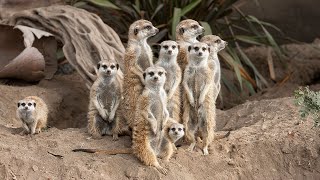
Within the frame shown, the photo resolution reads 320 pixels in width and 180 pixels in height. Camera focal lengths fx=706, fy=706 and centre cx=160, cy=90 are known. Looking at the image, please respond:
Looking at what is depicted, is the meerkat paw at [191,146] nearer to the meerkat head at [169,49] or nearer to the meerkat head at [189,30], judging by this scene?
the meerkat head at [169,49]

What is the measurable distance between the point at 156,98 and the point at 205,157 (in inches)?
21.2

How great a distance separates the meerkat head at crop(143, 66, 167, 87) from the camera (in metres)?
4.52

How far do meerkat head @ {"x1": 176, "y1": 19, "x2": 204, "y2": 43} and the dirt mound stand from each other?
0.76 m

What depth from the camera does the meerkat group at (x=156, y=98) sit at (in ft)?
15.0

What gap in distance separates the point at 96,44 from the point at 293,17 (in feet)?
12.3

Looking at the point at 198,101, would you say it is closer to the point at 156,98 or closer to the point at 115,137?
the point at 156,98

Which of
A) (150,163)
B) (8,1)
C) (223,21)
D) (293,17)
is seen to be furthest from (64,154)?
(293,17)

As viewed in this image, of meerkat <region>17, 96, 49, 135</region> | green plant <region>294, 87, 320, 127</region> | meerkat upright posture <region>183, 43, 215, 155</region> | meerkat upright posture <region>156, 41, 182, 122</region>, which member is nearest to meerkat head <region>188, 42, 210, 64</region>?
meerkat upright posture <region>183, 43, 215, 155</region>

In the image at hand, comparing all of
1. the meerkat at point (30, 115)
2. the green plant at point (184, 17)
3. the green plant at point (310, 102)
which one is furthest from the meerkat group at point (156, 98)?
the green plant at point (184, 17)

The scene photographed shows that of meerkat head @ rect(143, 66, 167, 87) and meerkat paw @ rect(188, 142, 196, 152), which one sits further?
meerkat paw @ rect(188, 142, 196, 152)

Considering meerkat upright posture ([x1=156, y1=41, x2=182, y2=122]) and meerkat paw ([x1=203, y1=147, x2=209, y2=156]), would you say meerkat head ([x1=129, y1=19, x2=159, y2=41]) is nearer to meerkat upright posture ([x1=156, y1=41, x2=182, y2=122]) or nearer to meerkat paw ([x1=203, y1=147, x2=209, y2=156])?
meerkat upright posture ([x1=156, y1=41, x2=182, y2=122])

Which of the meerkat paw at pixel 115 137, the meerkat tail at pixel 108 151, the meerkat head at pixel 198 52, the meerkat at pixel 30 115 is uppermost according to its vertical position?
the meerkat head at pixel 198 52

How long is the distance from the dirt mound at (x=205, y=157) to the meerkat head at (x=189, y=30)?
76 cm

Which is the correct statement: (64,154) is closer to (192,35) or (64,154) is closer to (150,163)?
(150,163)
